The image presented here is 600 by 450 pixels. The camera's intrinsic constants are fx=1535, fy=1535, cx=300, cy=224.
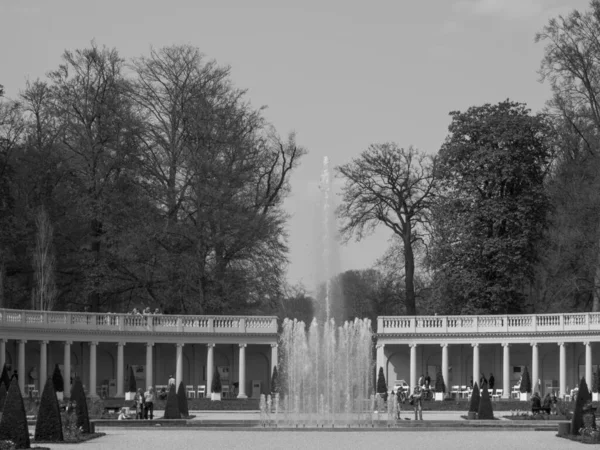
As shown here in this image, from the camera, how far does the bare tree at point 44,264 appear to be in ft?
267

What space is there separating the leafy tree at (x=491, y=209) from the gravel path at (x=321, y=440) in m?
30.7

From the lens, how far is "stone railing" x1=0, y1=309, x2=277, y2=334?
78.0 meters

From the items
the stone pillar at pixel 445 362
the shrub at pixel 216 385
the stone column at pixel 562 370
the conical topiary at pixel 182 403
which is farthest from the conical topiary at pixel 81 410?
the stone column at pixel 562 370

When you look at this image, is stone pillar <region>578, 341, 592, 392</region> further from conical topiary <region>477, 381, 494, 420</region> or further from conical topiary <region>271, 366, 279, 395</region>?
conical topiary <region>477, 381, 494, 420</region>

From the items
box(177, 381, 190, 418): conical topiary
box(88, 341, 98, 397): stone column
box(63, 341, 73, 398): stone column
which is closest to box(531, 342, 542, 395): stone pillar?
box(88, 341, 98, 397): stone column

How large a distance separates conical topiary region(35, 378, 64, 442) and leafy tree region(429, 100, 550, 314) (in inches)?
1581

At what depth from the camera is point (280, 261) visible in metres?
88.4

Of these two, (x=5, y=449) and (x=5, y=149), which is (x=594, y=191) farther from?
(x=5, y=449)

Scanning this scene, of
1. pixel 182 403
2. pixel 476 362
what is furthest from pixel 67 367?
pixel 476 362

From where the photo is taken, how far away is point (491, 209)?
3285 inches

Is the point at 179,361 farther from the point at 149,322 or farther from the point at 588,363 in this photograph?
the point at 588,363

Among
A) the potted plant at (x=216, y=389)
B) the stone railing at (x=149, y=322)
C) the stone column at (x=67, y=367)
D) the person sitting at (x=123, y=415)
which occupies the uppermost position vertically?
the stone railing at (x=149, y=322)

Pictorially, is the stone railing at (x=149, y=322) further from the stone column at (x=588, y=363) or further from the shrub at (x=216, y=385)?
the stone column at (x=588, y=363)

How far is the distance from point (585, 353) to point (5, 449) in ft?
155
